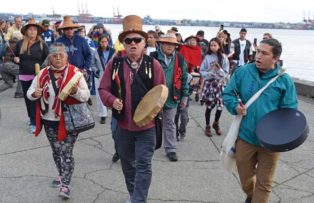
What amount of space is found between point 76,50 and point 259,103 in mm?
4431

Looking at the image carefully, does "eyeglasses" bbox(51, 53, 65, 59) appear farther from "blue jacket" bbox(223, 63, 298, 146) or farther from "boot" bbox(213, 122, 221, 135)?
"boot" bbox(213, 122, 221, 135)

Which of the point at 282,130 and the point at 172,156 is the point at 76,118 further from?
the point at 282,130

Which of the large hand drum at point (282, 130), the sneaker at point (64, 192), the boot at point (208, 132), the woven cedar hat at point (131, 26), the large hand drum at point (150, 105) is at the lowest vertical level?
the boot at point (208, 132)

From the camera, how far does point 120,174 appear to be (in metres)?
5.56

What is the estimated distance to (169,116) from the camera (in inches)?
241

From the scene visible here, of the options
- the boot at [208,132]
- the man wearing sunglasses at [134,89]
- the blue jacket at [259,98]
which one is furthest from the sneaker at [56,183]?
the boot at [208,132]

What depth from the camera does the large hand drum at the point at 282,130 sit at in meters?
3.71

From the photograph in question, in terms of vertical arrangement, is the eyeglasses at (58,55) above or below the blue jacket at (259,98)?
above

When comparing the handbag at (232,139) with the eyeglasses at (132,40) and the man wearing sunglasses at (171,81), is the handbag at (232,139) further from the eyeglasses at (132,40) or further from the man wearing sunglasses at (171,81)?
the man wearing sunglasses at (171,81)

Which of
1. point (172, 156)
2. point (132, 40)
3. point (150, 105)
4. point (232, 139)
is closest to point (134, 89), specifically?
point (150, 105)

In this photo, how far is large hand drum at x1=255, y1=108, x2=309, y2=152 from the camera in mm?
3711

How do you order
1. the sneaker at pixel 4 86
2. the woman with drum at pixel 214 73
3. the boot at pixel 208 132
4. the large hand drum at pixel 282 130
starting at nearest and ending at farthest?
1. the large hand drum at pixel 282 130
2. the woman with drum at pixel 214 73
3. the boot at pixel 208 132
4. the sneaker at pixel 4 86

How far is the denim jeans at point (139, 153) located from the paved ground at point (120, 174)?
684 mm

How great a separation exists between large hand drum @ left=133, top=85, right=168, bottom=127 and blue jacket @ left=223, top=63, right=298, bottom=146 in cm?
69
